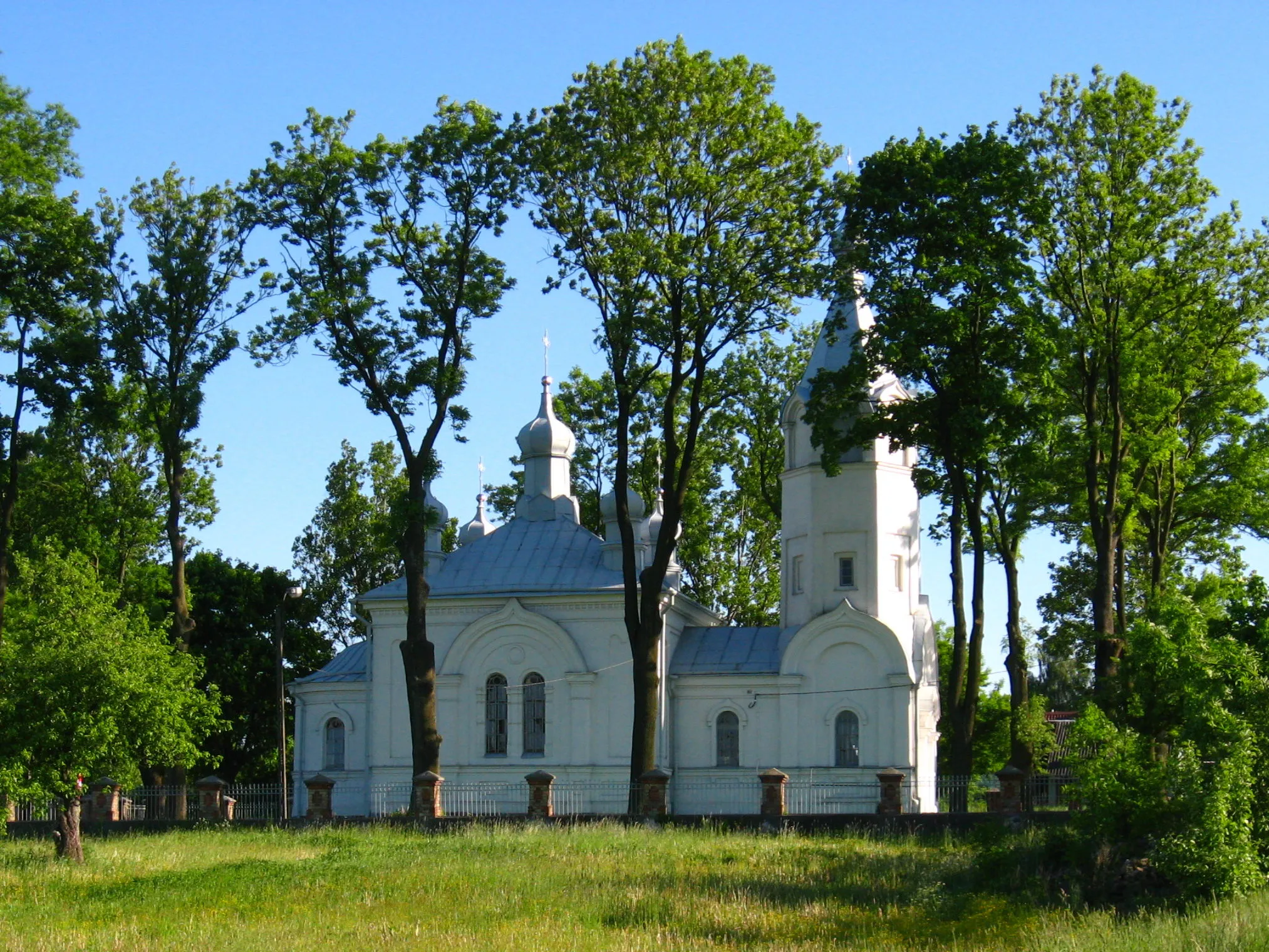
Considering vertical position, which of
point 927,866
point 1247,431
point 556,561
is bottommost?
point 927,866

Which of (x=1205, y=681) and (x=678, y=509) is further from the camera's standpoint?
(x=678, y=509)

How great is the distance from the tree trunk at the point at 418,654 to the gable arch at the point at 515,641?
6.21 metres

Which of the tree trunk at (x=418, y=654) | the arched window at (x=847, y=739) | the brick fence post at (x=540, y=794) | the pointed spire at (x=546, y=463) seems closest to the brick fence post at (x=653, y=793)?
the brick fence post at (x=540, y=794)

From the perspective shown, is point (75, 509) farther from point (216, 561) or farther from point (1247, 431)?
point (1247, 431)

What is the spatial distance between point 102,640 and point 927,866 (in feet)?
37.4

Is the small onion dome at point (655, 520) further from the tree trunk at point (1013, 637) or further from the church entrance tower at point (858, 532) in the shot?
the tree trunk at point (1013, 637)

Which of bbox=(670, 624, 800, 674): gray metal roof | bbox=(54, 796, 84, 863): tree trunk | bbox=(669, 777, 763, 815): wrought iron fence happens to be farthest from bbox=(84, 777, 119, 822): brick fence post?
bbox=(670, 624, 800, 674): gray metal roof

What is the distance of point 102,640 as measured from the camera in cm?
2281

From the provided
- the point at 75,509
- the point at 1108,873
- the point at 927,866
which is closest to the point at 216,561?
the point at 75,509

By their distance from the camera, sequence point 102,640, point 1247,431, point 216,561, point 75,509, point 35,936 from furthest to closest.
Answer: point 216,561
point 75,509
point 1247,431
point 102,640
point 35,936

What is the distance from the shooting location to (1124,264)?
28.2 meters

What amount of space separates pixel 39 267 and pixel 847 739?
1845 cm

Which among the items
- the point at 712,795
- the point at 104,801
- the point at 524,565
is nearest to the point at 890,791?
the point at 712,795

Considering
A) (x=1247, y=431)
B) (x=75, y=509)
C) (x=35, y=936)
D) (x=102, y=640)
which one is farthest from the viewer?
(x=75, y=509)
